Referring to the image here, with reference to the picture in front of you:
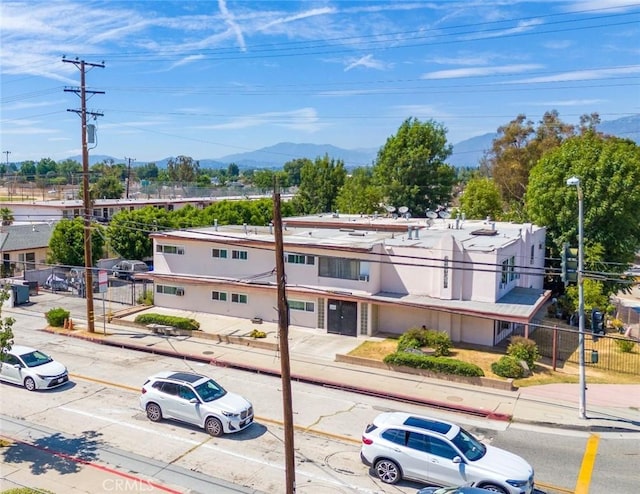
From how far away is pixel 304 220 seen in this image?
48062mm

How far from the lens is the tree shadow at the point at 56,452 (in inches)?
671

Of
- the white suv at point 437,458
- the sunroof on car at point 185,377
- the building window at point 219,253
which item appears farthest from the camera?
the building window at point 219,253

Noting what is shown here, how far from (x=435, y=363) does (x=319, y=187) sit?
53856 mm

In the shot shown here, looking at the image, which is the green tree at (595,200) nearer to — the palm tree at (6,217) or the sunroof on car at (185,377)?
the sunroof on car at (185,377)

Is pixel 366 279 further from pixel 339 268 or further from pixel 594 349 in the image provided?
pixel 594 349

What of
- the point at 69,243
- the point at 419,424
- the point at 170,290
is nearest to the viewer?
the point at 419,424

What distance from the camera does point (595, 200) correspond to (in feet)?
126

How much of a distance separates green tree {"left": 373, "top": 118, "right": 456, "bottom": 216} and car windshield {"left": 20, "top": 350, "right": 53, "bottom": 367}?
145ft

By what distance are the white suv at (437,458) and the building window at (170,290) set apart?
907 inches

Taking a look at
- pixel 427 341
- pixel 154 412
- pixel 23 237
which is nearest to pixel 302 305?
pixel 427 341

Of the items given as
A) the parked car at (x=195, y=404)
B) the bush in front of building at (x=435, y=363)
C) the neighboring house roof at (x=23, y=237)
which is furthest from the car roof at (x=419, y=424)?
the neighboring house roof at (x=23, y=237)

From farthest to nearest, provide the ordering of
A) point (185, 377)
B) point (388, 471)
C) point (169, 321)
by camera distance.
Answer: point (169, 321), point (185, 377), point (388, 471)

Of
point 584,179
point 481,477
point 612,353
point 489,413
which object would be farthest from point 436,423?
point 584,179

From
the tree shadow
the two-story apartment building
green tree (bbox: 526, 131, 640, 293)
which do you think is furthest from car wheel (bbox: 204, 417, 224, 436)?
green tree (bbox: 526, 131, 640, 293)
